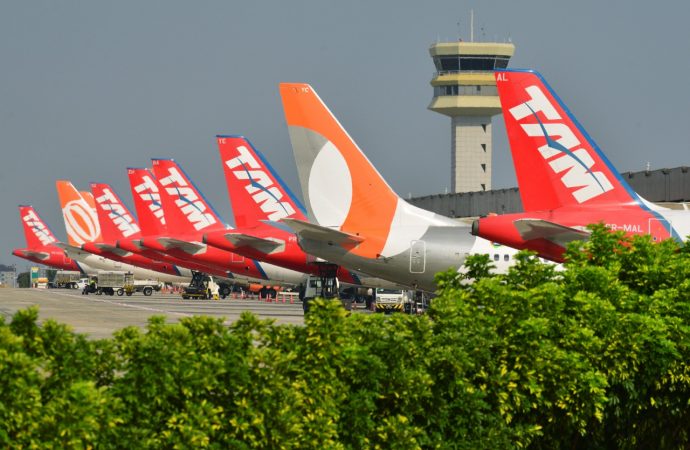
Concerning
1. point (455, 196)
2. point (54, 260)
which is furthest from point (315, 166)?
point (54, 260)

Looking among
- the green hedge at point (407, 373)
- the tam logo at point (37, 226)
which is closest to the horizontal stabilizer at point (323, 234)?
the green hedge at point (407, 373)

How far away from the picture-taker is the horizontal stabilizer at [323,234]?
126 ft

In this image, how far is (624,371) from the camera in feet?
52.0

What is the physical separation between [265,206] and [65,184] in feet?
222

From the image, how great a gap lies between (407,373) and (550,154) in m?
21.0

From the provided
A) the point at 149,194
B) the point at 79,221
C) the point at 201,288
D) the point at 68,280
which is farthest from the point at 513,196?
the point at 68,280

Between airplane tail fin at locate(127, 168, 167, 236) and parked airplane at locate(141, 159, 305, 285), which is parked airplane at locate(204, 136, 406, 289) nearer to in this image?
parked airplane at locate(141, 159, 305, 285)

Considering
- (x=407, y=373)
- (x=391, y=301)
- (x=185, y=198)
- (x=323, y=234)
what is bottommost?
(x=407, y=373)

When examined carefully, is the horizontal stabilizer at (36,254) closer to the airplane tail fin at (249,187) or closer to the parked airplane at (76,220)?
the parked airplane at (76,220)

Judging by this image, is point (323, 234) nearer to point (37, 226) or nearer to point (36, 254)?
point (36, 254)


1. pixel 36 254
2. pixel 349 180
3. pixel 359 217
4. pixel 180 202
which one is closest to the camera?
pixel 349 180

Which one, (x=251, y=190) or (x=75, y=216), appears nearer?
(x=251, y=190)

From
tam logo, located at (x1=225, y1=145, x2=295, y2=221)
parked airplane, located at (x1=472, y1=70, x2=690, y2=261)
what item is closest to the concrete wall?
tam logo, located at (x1=225, y1=145, x2=295, y2=221)

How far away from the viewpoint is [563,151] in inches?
1304
